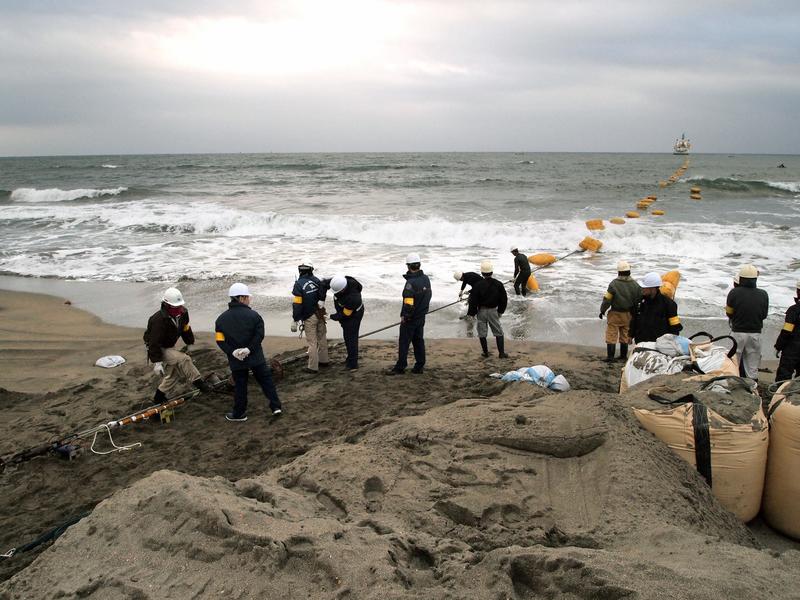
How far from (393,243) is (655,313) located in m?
13.2

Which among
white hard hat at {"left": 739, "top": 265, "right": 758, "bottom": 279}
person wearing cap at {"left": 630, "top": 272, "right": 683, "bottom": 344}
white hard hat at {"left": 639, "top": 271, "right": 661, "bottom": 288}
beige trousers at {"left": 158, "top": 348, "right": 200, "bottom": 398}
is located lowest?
beige trousers at {"left": 158, "top": 348, "right": 200, "bottom": 398}

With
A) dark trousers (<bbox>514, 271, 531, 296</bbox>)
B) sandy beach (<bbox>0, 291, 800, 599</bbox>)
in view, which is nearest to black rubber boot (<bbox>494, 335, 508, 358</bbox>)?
sandy beach (<bbox>0, 291, 800, 599</bbox>)

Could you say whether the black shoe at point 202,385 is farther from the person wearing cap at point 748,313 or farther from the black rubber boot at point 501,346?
the person wearing cap at point 748,313

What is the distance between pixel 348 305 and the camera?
731 cm

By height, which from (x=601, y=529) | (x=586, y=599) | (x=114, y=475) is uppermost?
(x=586, y=599)

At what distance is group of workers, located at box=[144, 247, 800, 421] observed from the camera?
5.86m

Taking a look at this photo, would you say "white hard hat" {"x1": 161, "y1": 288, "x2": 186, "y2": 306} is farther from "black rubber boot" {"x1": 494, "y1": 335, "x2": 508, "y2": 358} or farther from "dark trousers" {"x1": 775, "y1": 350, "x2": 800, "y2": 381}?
"dark trousers" {"x1": 775, "y1": 350, "x2": 800, "y2": 381}

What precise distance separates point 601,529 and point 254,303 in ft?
29.9

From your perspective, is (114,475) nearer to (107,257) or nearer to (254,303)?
(254,303)

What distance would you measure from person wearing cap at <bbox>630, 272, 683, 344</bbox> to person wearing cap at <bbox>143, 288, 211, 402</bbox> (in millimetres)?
5628

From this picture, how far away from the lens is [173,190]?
121 feet

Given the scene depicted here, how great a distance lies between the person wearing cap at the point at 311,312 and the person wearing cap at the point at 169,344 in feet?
4.57

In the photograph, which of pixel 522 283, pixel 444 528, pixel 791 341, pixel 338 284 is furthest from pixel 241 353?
pixel 522 283

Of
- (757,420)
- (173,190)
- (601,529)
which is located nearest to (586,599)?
(601,529)
